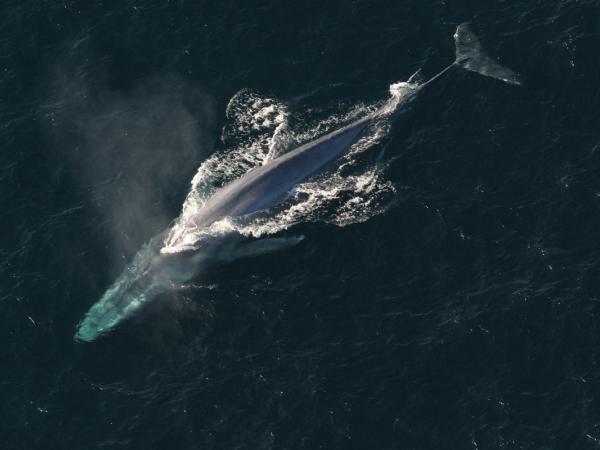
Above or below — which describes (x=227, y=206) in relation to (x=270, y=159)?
below

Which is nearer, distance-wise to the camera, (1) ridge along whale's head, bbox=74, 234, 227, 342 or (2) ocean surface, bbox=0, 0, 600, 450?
(2) ocean surface, bbox=0, 0, 600, 450

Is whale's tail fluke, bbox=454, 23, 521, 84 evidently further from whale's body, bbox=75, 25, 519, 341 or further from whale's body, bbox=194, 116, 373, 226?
whale's body, bbox=194, 116, 373, 226

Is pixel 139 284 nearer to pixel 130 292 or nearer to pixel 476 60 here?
pixel 130 292

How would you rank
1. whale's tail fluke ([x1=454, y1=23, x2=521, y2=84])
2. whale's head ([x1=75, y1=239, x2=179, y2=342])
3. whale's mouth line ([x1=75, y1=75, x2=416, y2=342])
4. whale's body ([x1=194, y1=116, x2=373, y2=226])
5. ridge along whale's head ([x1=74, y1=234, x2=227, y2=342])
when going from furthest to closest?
whale's tail fluke ([x1=454, y1=23, x2=521, y2=84]) < whale's body ([x1=194, y1=116, x2=373, y2=226]) < whale's mouth line ([x1=75, y1=75, x2=416, y2=342]) < ridge along whale's head ([x1=74, y1=234, x2=227, y2=342]) < whale's head ([x1=75, y1=239, x2=179, y2=342])

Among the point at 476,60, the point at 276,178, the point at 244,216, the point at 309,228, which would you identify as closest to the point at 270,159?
the point at 276,178

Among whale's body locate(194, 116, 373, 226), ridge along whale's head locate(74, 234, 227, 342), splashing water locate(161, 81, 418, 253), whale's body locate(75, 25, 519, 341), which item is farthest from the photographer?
whale's body locate(194, 116, 373, 226)

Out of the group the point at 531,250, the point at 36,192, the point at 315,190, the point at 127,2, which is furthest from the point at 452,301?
the point at 127,2

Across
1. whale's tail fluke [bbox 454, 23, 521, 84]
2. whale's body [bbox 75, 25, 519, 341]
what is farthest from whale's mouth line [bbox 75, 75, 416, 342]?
whale's tail fluke [bbox 454, 23, 521, 84]

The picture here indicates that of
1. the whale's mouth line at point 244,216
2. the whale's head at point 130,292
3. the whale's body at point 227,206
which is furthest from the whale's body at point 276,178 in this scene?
the whale's head at point 130,292
